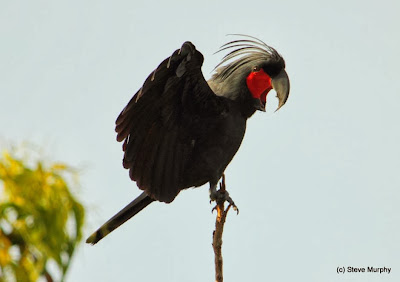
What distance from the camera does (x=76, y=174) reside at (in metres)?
2.18

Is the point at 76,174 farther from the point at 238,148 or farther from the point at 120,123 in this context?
the point at 238,148

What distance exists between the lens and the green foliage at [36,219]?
2.00m

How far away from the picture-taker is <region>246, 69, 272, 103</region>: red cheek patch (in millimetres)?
6938

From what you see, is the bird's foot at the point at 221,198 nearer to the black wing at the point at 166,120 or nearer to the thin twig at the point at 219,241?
the thin twig at the point at 219,241

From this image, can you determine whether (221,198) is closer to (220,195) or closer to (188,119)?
(220,195)

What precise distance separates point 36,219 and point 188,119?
4.65 metres

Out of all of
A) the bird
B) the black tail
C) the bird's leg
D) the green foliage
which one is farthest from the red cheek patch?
the green foliage

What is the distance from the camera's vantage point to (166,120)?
6523 millimetres

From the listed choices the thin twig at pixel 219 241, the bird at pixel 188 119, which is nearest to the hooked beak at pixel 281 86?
the bird at pixel 188 119

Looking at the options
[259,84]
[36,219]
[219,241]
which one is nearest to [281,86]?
[259,84]

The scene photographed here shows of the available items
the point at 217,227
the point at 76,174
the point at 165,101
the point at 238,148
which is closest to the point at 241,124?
the point at 238,148

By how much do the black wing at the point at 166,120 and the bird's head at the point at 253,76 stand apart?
29 centimetres

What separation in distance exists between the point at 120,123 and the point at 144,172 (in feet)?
2.02

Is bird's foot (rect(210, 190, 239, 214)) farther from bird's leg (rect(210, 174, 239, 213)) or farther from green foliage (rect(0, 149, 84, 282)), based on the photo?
green foliage (rect(0, 149, 84, 282))
